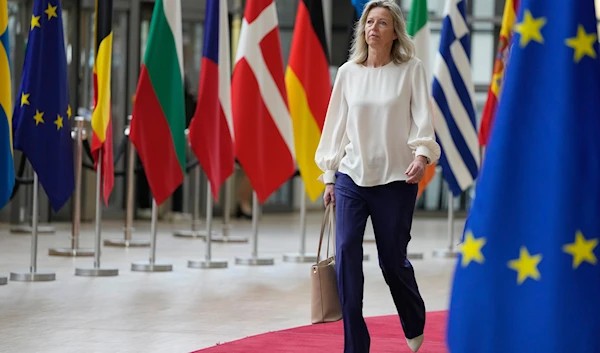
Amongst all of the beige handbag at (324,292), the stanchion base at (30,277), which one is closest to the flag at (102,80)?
the stanchion base at (30,277)

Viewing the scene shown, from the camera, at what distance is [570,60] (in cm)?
283

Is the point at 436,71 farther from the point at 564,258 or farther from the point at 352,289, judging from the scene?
the point at 564,258

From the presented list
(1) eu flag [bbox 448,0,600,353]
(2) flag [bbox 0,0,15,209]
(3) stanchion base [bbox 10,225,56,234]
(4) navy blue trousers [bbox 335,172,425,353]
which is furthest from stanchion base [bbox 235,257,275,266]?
(1) eu flag [bbox 448,0,600,353]

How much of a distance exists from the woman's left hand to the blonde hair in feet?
1.54

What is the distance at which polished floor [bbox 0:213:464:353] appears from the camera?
5.41 meters

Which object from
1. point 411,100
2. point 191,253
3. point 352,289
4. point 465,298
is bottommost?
point 191,253

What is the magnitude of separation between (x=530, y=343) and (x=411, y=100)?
79.6 inches

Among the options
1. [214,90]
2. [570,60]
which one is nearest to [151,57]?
[214,90]

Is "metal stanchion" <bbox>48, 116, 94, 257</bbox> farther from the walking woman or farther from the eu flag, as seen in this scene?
the eu flag

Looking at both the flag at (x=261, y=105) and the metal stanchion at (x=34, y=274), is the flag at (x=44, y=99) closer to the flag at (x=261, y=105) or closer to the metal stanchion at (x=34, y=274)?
the metal stanchion at (x=34, y=274)

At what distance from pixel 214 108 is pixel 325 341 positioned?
4.01 meters

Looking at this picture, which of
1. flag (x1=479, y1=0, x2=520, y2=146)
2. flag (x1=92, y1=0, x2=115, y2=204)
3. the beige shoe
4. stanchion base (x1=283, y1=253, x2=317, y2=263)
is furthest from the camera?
stanchion base (x1=283, y1=253, x2=317, y2=263)

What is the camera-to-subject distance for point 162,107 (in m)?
8.77

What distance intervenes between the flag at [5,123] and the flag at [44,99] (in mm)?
315
